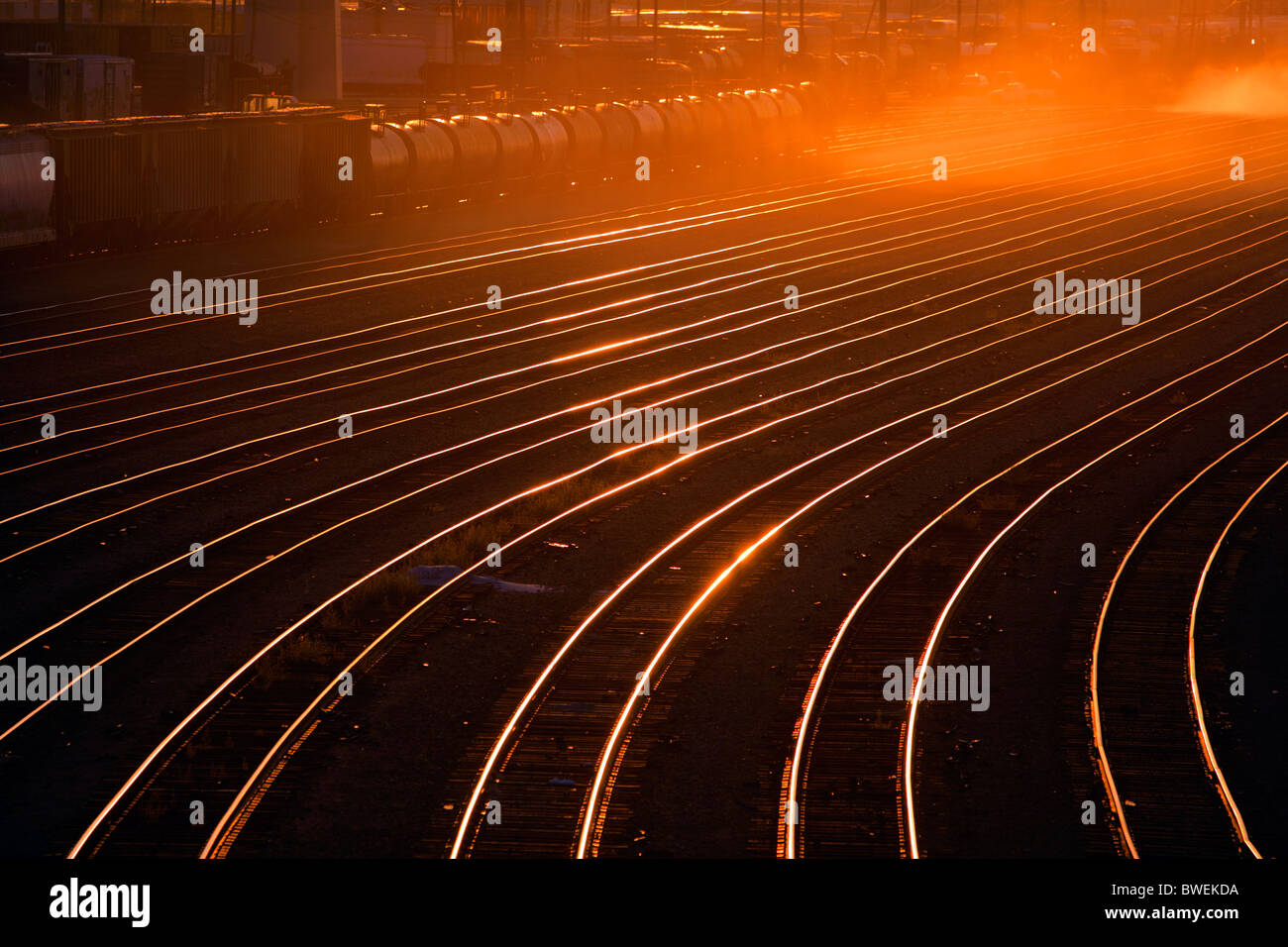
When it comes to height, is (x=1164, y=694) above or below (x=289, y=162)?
below

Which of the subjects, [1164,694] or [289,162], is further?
[289,162]

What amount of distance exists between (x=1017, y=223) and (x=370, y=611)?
Answer: 93.8ft

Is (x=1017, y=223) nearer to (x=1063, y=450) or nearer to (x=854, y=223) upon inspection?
(x=854, y=223)

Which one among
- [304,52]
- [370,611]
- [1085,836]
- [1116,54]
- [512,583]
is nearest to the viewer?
[1085,836]

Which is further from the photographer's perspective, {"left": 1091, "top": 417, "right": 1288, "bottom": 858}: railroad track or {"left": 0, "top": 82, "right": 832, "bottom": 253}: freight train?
{"left": 0, "top": 82, "right": 832, "bottom": 253}: freight train

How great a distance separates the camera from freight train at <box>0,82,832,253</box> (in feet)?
89.5

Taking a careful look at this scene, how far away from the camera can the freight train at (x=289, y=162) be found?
89.5 feet

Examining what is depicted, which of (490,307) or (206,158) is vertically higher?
(206,158)

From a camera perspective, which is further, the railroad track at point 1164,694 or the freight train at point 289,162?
the freight train at point 289,162

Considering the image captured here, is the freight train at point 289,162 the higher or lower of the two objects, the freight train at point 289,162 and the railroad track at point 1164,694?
the higher

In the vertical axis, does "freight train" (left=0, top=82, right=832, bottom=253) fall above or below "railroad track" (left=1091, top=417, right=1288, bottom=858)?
above

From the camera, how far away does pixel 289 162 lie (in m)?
33.1

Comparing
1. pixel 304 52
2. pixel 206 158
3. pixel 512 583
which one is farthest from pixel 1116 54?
pixel 512 583

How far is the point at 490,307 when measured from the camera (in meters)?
25.4
